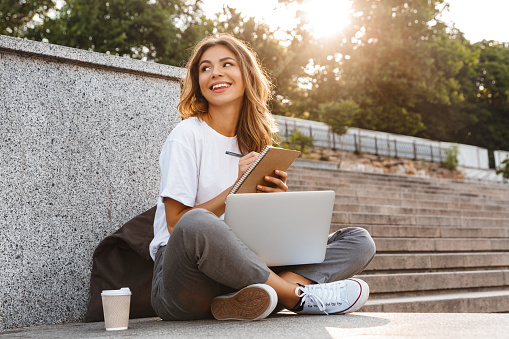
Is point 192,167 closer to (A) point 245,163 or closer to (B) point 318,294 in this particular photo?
(A) point 245,163

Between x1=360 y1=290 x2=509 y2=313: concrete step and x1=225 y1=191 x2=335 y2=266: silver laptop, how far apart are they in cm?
138

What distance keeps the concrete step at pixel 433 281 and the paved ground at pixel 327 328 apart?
156 cm

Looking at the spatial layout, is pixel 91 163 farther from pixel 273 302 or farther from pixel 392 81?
pixel 392 81

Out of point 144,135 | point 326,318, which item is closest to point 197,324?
point 326,318

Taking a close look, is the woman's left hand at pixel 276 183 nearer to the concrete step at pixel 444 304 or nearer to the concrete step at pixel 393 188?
the concrete step at pixel 444 304

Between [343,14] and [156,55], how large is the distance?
7156mm

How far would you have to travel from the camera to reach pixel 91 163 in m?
3.34

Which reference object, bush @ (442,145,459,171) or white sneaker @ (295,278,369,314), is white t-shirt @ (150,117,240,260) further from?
bush @ (442,145,459,171)

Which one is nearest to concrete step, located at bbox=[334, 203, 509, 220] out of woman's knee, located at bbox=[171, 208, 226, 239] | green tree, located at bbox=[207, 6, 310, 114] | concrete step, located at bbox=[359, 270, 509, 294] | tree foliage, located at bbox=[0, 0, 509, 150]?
concrete step, located at bbox=[359, 270, 509, 294]

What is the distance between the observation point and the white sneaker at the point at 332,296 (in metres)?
2.48

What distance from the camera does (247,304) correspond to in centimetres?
235

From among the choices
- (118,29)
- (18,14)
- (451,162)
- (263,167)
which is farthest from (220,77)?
(451,162)

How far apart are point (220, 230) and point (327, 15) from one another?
18.9m

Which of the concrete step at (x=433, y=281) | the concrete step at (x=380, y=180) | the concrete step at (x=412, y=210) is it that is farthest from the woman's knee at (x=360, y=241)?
the concrete step at (x=380, y=180)
